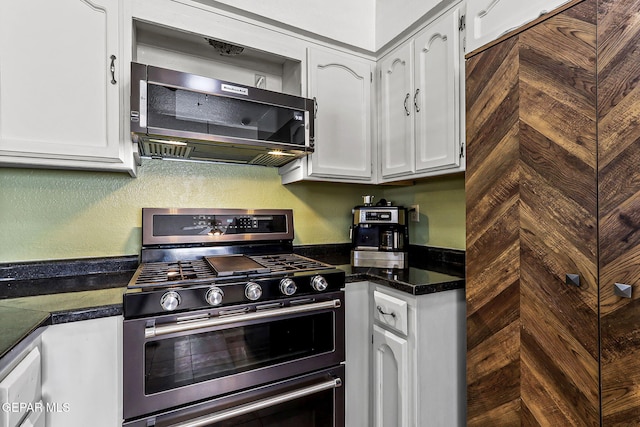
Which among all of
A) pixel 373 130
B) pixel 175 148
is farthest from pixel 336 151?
pixel 175 148

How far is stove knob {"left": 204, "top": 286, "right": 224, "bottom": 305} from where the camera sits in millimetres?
1185

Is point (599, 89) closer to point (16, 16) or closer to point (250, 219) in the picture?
point (250, 219)

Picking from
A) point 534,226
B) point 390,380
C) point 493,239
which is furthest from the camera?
point 390,380

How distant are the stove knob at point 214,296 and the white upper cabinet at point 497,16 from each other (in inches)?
58.5

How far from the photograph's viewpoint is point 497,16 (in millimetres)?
1261

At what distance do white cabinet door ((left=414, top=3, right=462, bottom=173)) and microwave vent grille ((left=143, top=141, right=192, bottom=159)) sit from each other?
1212 mm

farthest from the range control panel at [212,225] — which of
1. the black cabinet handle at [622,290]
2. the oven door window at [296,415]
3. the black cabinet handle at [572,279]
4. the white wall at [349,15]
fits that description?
the black cabinet handle at [622,290]

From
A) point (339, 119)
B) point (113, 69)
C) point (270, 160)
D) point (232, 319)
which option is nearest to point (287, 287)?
point (232, 319)

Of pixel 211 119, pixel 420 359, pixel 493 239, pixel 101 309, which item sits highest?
pixel 211 119

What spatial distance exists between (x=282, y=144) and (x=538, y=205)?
3.63ft

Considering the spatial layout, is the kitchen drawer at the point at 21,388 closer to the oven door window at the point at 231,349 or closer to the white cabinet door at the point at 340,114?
the oven door window at the point at 231,349

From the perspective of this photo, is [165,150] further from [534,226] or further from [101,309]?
[534,226]

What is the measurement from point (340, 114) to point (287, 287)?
1094mm

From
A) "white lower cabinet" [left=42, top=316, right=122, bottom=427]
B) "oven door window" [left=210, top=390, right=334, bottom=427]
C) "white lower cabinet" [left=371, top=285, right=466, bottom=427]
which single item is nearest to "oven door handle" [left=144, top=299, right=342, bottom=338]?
"white lower cabinet" [left=42, top=316, right=122, bottom=427]
